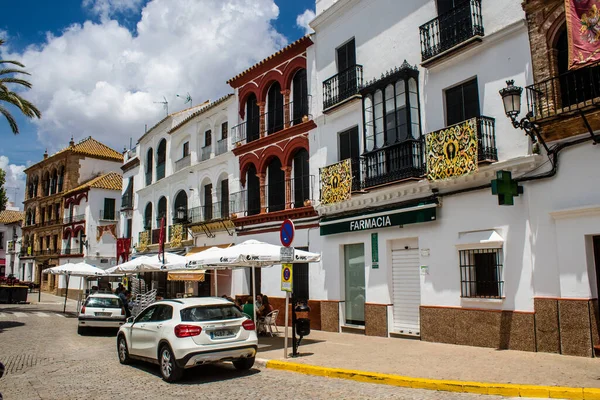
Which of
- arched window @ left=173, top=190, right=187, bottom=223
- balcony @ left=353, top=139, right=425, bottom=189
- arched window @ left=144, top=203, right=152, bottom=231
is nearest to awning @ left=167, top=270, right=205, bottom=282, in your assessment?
arched window @ left=173, top=190, right=187, bottom=223

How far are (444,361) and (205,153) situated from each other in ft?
61.0

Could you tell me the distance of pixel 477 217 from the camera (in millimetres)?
12703

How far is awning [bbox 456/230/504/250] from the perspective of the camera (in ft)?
39.5

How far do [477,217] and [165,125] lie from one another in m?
22.1

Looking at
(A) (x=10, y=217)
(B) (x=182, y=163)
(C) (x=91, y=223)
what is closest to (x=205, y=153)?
(B) (x=182, y=163)

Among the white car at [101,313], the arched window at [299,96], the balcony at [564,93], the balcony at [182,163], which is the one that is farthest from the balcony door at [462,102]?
the balcony at [182,163]

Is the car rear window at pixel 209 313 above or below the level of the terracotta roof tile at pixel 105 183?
below

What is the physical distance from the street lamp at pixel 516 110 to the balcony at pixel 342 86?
6420 millimetres

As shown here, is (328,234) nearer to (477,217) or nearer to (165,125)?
(477,217)

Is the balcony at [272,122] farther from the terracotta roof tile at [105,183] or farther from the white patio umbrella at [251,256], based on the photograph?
the terracotta roof tile at [105,183]

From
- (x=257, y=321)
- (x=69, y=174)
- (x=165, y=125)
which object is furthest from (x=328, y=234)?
(x=69, y=174)

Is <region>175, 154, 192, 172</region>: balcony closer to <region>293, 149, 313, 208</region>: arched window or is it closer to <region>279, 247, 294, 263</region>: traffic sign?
<region>293, 149, 313, 208</region>: arched window

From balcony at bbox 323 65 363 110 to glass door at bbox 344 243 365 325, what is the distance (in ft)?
16.4

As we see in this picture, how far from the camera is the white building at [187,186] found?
24.5m
